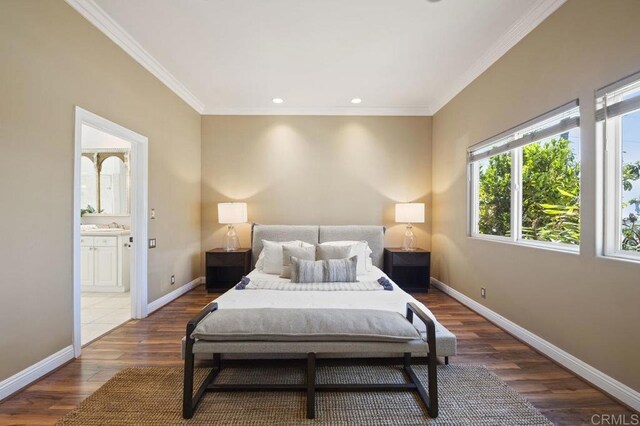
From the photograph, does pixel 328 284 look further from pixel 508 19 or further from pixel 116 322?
pixel 508 19

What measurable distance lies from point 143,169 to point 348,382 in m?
3.04

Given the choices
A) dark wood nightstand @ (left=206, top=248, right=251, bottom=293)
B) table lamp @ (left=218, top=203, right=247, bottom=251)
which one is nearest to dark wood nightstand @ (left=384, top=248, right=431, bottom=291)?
dark wood nightstand @ (left=206, top=248, right=251, bottom=293)

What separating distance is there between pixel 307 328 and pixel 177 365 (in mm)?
1246

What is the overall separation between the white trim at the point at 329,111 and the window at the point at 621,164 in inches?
109

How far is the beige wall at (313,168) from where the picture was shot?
4523mm

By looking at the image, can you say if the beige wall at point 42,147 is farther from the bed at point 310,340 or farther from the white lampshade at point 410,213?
the white lampshade at point 410,213

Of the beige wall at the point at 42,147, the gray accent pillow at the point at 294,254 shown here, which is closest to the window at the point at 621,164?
the gray accent pillow at the point at 294,254

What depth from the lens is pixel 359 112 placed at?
4.50 meters

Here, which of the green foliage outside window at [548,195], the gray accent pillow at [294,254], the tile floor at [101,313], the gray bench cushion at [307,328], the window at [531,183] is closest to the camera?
the gray bench cushion at [307,328]

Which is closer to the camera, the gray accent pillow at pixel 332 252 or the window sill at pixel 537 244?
the window sill at pixel 537 244

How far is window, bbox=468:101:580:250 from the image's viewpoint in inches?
88.1

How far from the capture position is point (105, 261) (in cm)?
407

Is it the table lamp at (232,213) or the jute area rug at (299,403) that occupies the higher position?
the table lamp at (232,213)

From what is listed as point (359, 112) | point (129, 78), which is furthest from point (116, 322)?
point (359, 112)
